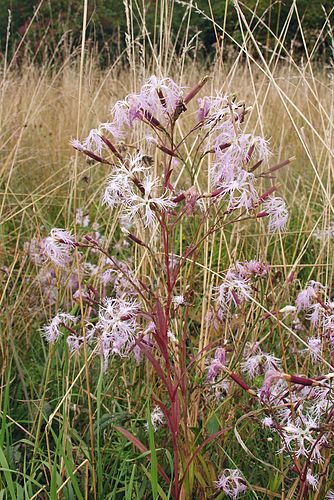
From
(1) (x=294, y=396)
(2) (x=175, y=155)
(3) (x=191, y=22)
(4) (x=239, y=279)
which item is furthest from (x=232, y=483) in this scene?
(3) (x=191, y=22)

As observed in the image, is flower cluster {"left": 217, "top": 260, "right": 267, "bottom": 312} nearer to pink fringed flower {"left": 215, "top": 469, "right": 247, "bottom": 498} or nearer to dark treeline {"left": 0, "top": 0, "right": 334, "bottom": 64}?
pink fringed flower {"left": 215, "top": 469, "right": 247, "bottom": 498}

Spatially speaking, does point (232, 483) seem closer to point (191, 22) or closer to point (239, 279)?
point (239, 279)

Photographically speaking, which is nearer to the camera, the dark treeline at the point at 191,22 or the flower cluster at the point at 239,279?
the flower cluster at the point at 239,279

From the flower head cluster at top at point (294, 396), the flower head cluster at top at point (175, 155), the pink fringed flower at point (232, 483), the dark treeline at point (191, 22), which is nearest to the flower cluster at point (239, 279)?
the flower head cluster at top at point (294, 396)

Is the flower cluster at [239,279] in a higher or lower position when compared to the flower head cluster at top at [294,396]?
higher

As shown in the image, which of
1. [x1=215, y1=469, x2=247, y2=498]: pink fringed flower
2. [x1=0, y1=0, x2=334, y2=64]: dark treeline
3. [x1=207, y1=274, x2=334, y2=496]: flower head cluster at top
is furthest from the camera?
[x1=0, y1=0, x2=334, y2=64]: dark treeline

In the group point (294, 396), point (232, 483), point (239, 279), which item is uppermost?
point (239, 279)

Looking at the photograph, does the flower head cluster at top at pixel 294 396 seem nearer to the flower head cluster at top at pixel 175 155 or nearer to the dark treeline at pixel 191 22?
the flower head cluster at top at pixel 175 155

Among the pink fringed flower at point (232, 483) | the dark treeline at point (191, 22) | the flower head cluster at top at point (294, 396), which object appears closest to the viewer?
the flower head cluster at top at point (294, 396)

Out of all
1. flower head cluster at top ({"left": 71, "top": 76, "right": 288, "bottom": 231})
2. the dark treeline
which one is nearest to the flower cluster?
flower head cluster at top ({"left": 71, "top": 76, "right": 288, "bottom": 231})

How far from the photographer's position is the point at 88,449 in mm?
1442

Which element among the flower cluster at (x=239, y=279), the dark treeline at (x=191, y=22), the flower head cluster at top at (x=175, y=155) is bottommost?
the dark treeline at (x=191, y=22)

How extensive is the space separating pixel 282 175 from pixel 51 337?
259 centimetres

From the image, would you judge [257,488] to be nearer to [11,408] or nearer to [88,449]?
[88,449]
